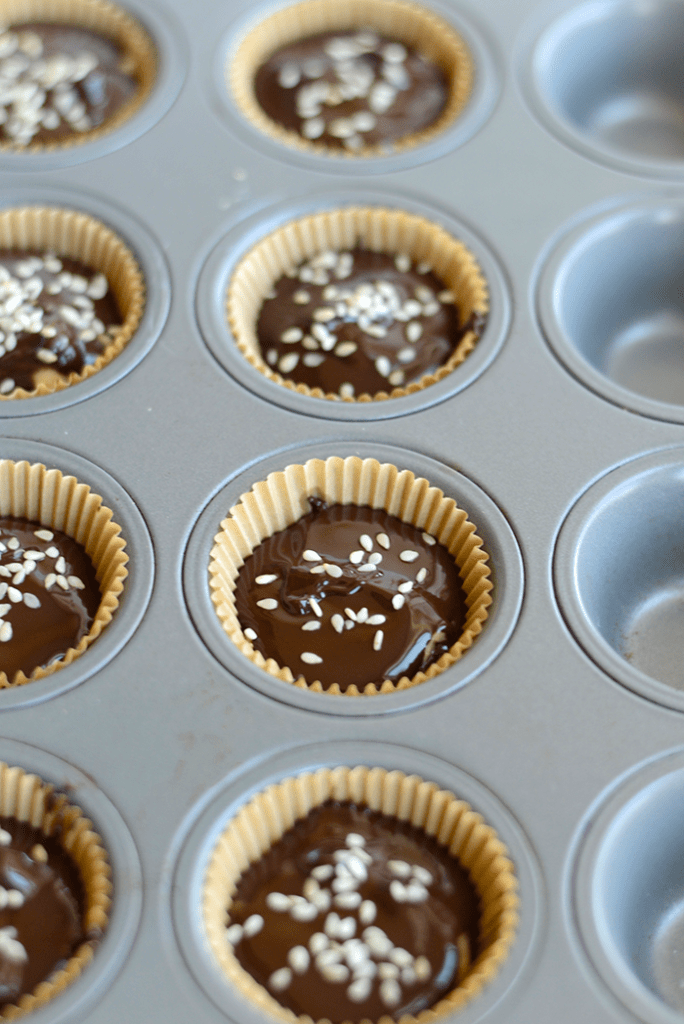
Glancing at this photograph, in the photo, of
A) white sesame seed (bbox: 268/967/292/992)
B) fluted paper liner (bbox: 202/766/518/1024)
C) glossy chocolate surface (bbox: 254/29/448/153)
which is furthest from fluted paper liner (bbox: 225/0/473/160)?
white sesame seed (bbox: 268/967/292/992)

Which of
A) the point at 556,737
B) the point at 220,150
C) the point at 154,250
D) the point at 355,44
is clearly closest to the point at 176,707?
the point at 556,737

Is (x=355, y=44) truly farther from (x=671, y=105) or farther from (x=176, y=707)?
(x=176, y=707)

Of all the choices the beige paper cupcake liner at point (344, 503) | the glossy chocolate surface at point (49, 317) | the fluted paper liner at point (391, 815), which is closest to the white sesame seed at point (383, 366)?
the beige paper cupcake liner at point (344, 503)

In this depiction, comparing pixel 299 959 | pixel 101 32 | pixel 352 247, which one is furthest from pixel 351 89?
pixel 299 959

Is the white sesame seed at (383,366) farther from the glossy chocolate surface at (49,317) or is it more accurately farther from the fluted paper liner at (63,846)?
the fluted paper liner at (63,846)

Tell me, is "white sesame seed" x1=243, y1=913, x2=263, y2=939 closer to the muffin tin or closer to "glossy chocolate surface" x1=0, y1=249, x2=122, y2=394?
the muffin tin

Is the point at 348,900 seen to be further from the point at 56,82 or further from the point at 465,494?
the point at 56,82
